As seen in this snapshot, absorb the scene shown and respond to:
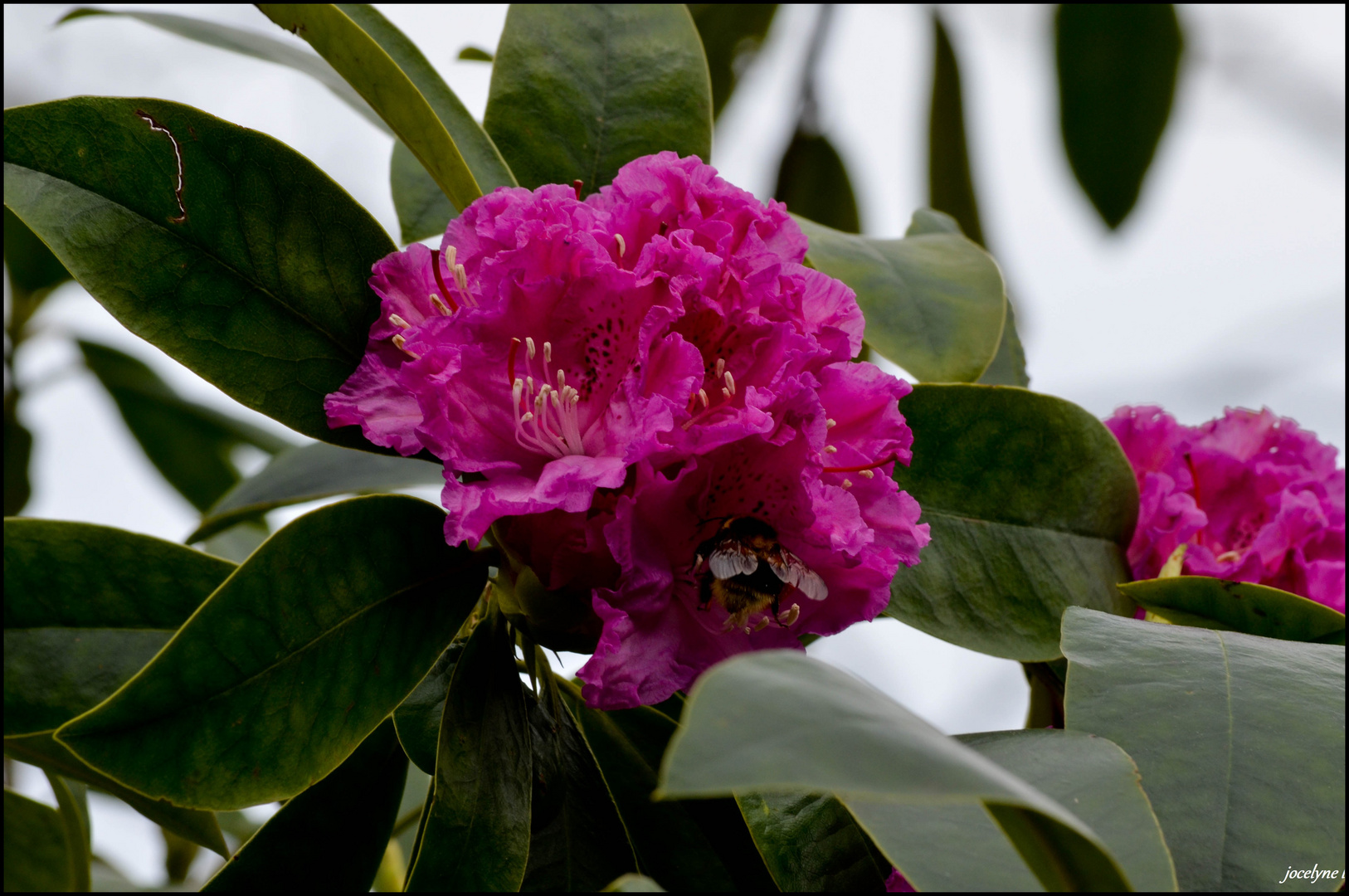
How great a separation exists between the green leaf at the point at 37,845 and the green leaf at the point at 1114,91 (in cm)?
160

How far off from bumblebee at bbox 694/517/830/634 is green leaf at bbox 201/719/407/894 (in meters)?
0.30

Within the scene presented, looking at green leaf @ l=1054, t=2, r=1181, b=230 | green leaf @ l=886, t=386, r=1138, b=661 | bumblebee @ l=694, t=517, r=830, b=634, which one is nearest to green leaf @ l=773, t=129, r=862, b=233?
green leaf @ l=1054, t=2, r=1181, b=230

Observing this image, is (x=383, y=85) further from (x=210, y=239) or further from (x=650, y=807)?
(x=650, y=807)

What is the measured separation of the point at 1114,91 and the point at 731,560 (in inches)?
55.2

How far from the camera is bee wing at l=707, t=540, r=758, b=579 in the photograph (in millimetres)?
656

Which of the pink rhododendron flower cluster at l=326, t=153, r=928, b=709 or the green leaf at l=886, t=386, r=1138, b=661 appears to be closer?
the pink rhododendron flower cluster at l=326, t=153, r=928, b=709

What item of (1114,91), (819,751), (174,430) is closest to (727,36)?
(1114,91)

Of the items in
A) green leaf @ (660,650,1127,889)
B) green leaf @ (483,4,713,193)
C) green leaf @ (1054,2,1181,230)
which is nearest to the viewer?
green leaf @ (660,650,1127,889)

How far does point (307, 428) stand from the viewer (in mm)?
756

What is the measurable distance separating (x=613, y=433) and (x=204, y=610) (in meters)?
0.26

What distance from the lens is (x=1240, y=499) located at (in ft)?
3.36

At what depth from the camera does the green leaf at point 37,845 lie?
1154mm

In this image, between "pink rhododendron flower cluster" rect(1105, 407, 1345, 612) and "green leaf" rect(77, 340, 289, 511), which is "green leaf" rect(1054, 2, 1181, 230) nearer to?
"pink rhododendron flower cluster" rect(1105, 407, 1345, 612)

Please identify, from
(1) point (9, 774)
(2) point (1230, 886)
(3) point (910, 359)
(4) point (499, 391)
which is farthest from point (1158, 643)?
(1) point (9, 774)
